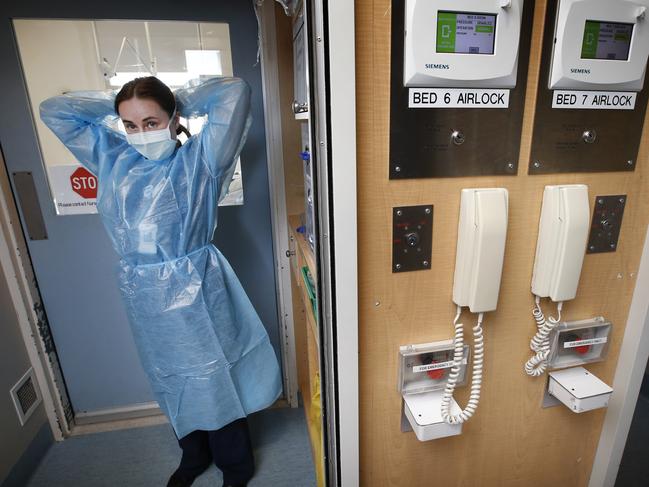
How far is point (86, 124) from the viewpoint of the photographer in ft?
4.23

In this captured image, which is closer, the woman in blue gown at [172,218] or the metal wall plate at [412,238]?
the metal wall plate at [412,238]

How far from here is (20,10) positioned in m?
1.37

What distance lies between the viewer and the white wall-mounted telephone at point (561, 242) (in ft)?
2.39

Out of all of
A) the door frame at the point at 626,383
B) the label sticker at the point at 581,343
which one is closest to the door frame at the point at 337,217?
the label sticker at the point at 581,343

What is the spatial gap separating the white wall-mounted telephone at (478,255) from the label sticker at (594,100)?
0.22m

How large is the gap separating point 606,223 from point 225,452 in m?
1.57

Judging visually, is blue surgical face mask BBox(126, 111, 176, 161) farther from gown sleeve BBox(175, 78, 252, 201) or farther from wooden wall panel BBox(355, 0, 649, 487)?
wooden wall panel BBox(355, 0, 649, 487)

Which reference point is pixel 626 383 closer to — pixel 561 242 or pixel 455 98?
pixel 561 242

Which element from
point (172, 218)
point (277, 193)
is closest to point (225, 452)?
point (172, 218)

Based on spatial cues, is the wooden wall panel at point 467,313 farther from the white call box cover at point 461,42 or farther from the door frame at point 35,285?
the door frame at point 35,285

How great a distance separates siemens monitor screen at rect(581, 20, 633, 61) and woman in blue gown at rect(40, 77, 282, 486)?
92cm

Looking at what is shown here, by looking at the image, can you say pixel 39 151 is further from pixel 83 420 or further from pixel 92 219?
pixel 83 420

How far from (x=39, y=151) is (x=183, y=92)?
2.50 ft

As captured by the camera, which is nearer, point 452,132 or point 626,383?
point 452,132
